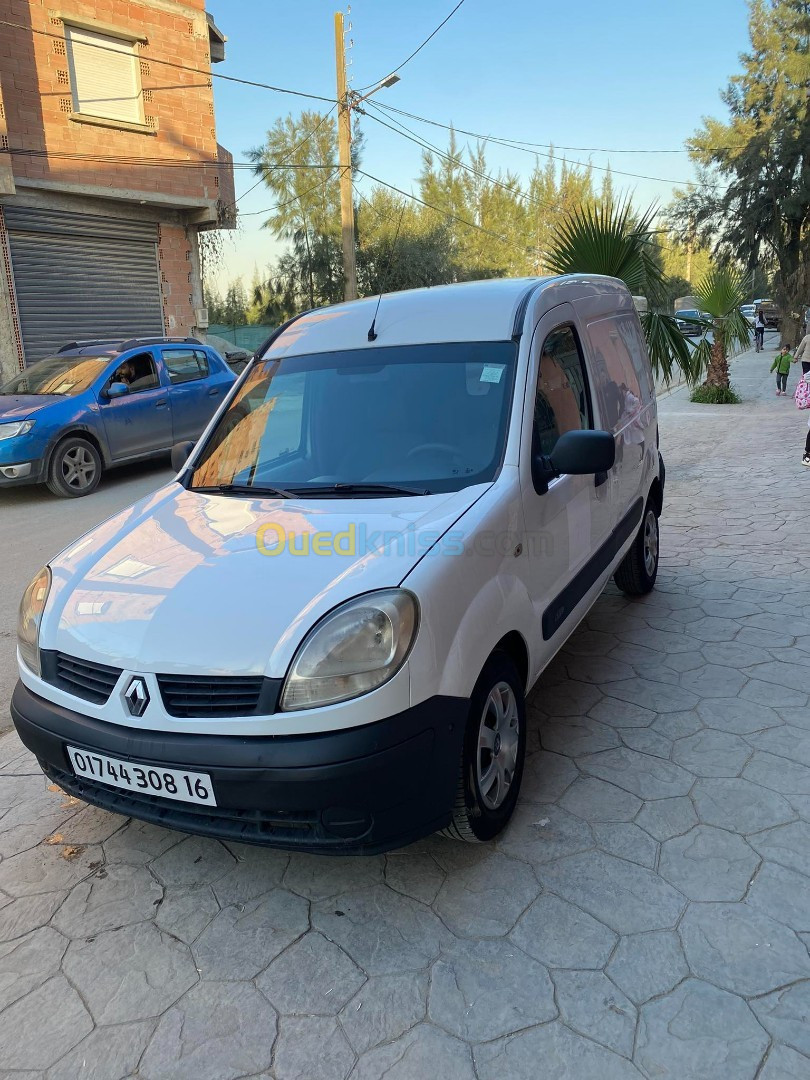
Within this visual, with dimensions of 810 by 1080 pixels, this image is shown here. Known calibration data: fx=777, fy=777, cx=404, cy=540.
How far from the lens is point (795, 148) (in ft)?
82.0

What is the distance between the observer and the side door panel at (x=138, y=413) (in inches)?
362

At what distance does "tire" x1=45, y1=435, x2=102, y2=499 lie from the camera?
28.1 feet

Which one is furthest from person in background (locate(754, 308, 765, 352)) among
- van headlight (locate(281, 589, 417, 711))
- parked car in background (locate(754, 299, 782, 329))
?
van headlight (locate(281, 589, 417, 711))

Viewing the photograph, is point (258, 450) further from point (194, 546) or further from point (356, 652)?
point (356, 652)

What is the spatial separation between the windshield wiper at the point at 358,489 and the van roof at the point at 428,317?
0.74 m

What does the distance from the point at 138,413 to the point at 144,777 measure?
26.5ft

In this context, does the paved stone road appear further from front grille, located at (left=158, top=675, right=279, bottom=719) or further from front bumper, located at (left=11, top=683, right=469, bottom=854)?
front grille, located at (left=158, top=675, right=279, bottom=719)

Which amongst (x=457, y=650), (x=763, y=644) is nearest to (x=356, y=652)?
(x=457, y=650)

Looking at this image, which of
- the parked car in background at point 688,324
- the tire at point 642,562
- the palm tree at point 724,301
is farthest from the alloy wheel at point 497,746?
the palm tree at point 724,301

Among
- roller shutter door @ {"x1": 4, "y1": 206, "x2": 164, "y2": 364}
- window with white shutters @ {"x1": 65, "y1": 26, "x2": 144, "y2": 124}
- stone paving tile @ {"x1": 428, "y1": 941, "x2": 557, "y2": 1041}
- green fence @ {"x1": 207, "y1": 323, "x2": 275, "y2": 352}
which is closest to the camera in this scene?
stone paving tile @ {"x1": 428, "y1": 941, "x2": 557, "y2": 1041}

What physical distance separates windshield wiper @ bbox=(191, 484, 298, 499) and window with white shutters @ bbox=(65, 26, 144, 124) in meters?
15.0

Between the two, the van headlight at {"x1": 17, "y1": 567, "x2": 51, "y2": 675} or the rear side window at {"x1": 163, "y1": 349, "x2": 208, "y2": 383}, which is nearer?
the van headlight at {"x1": 17, "y1": 567, "x2": 51, "y2": 675}

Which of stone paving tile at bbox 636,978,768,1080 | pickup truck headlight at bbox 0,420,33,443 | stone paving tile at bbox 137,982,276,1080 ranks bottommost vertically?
stone paving tile at bbox 137,982,276,1080

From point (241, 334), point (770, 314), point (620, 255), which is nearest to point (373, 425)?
point (620, 255)
